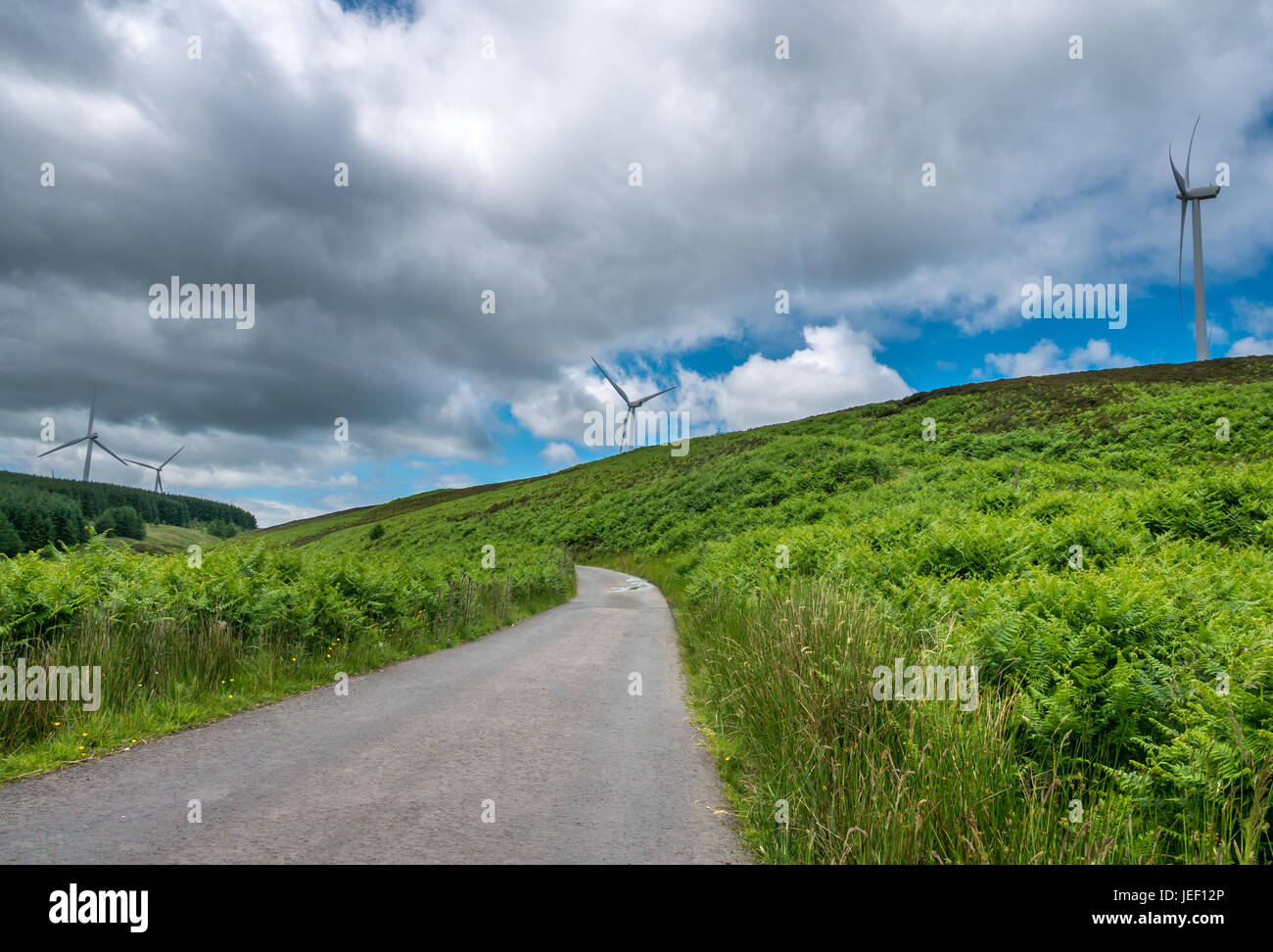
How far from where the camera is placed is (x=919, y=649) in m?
6.90

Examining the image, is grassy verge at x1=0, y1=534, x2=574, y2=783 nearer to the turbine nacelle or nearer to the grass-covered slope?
the grass-covered slope

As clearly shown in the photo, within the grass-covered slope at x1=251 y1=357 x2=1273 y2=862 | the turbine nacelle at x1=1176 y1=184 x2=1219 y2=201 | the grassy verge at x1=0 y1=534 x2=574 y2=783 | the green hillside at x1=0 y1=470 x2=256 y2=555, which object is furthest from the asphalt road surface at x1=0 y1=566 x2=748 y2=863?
the turbine nacelle at x1=1176 y1=184 x2=1219 y2=201

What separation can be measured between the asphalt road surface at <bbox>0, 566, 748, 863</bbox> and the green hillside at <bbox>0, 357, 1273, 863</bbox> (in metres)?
0.58

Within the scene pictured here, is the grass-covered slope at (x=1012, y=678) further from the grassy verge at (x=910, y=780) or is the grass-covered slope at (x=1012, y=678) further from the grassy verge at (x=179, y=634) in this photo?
the grassy verge at (x=179, y=634)

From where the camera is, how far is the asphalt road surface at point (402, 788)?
15.6ft

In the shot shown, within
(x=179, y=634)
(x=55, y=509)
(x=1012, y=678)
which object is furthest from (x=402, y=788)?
(x=55, y=509)

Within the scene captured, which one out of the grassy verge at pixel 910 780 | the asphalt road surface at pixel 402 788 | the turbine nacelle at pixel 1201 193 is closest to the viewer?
the grassy verge at pixel 910 780

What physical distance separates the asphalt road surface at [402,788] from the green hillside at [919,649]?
1.91 ft

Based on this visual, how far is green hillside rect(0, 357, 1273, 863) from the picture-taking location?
13.9 feet

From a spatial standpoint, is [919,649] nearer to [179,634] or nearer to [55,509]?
[179,634]

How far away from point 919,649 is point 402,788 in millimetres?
5279

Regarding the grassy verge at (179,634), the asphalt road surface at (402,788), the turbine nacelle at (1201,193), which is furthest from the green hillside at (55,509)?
the turbine nacelle at (1201,193)

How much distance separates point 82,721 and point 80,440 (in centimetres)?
7898
